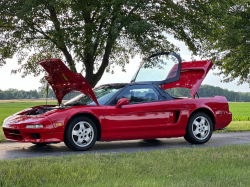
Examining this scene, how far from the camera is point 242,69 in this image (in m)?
29.3

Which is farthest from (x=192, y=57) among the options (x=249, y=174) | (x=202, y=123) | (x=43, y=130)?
(x=249, y=174)

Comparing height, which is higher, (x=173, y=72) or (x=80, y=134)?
(x=173, y=72)

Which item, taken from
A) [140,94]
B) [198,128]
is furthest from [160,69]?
[198,128]

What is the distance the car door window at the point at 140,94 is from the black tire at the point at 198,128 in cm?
108

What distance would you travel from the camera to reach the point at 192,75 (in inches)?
403

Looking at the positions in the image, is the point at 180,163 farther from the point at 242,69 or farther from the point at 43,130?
the point at 242,69

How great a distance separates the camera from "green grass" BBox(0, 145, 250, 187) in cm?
490

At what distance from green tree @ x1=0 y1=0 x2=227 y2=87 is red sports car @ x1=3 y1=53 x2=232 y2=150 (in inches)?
221

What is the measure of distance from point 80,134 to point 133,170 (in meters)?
2.57

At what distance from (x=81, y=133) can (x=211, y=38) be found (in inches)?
529

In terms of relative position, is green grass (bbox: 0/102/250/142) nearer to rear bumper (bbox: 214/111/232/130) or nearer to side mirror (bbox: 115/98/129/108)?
rear bumper (bbox: 214/111/232/130)

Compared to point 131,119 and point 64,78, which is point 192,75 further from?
point 64,78

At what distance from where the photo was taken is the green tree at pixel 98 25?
51.5 feet

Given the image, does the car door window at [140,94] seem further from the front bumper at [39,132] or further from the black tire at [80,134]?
the front bumper at [39,132]
